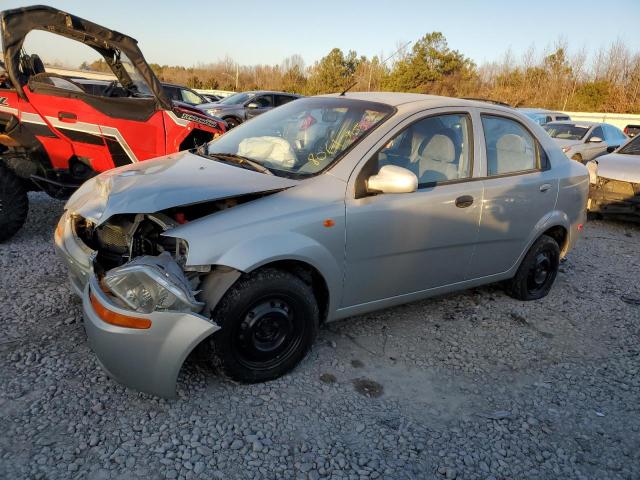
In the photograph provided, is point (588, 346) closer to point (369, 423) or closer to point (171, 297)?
point (369, 423)

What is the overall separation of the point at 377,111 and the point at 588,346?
240 centimetres

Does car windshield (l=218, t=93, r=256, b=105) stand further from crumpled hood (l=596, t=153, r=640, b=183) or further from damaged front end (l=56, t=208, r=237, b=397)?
damaged front end (l=56, t=208, r=237, b=397)

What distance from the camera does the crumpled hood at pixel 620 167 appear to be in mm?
7328

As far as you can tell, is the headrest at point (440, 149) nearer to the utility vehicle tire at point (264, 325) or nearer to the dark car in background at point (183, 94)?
the utility vehicle tire at point (264, 325)

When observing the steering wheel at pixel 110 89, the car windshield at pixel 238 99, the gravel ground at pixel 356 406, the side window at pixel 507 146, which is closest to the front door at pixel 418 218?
the side window at pixel 507 146

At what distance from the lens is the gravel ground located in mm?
2279

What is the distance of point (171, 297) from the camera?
2.37 metres

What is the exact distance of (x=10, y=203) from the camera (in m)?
4.62

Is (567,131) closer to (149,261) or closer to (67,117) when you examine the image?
(67,117)

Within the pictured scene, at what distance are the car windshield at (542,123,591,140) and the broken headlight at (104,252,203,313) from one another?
38.0ft

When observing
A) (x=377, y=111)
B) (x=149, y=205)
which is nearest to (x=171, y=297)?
(x=149, y=205)

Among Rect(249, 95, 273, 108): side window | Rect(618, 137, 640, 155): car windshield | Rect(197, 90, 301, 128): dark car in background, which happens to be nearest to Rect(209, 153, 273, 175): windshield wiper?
Rect(618, 137, 640, 155): car windshield

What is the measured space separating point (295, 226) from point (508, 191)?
188 centimetres

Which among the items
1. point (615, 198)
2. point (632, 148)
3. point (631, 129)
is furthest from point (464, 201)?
point (631, 129)
